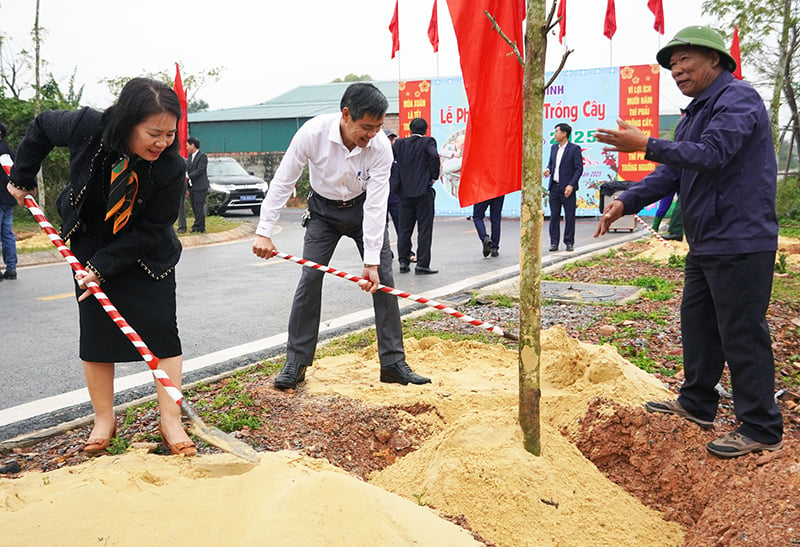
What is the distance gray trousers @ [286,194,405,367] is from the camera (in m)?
4.56

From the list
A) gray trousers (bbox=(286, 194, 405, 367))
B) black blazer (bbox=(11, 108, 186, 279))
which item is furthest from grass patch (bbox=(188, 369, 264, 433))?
black blazer (bbox=(11, 108, 186, 279))

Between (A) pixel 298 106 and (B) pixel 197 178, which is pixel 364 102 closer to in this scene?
(B) pixel 197 178

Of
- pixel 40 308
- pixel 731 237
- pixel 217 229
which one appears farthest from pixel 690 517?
pixel 217 229

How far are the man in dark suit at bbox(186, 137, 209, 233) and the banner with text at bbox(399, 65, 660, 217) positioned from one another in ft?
24.6

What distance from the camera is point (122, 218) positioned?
336 centimetres

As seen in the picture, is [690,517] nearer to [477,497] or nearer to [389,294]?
[477,497]

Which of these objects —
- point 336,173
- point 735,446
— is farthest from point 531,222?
point 336,173

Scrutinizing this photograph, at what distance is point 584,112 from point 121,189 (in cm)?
1975

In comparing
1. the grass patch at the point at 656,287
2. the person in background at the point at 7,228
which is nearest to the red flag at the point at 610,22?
the grass patch at the point at 656,287

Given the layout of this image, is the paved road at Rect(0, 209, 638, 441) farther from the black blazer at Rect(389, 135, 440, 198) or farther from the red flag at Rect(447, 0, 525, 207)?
the red flag at Rect(447, 0, 525, 207)

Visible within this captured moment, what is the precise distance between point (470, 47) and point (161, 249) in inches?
70.6

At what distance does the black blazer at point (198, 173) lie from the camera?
16.3m

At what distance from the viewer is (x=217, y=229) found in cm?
1761

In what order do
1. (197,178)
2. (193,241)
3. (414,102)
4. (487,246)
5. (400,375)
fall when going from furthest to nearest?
(414,102)
(197,178)
(193,241)
(487,246)
(400,375)
